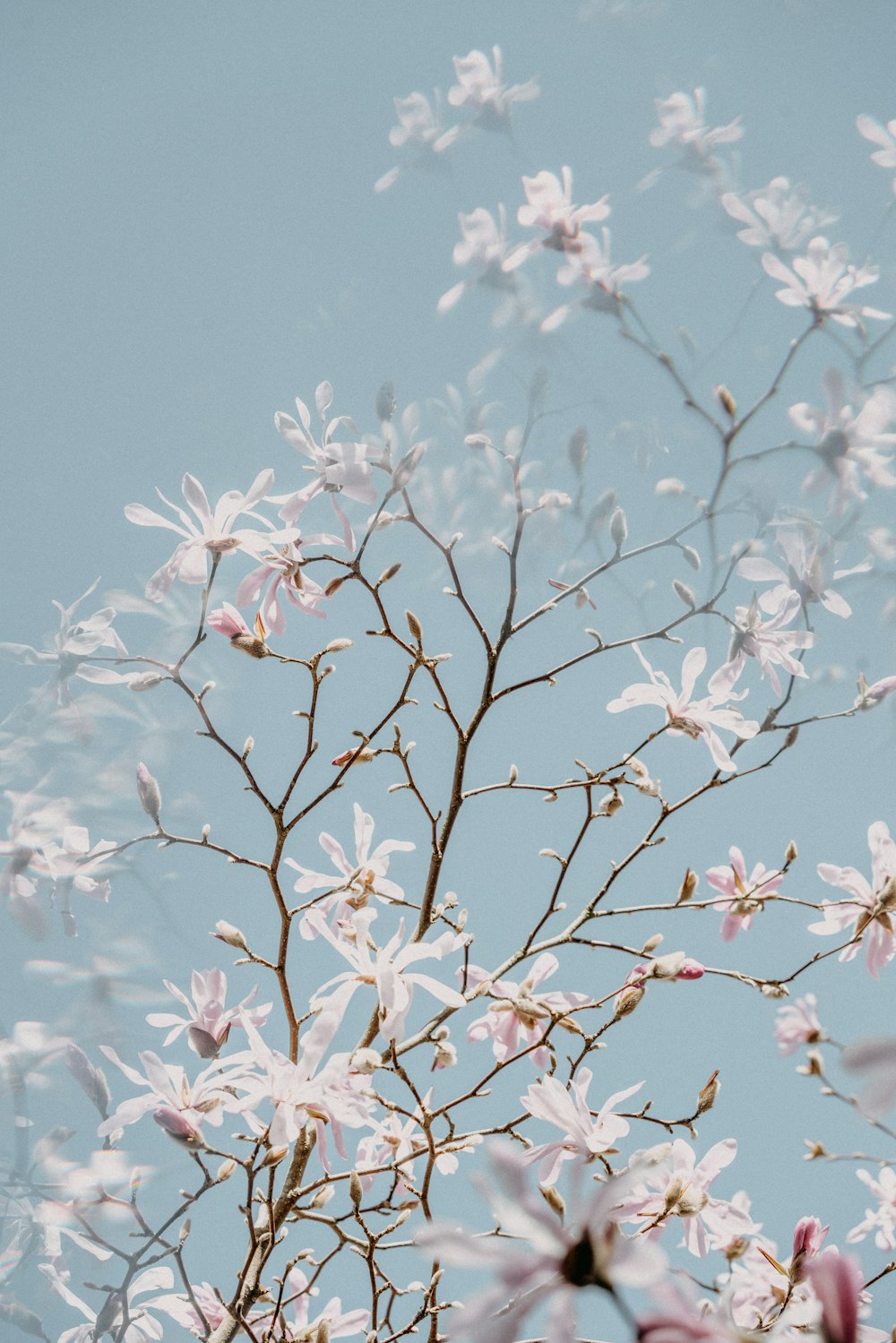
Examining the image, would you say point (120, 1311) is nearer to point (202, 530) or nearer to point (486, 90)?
point (202, 530)

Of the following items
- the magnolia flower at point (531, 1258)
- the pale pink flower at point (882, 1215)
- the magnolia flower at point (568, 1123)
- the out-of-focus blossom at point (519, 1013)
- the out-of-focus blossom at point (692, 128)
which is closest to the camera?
the magnolia flower at point (531, 1258)


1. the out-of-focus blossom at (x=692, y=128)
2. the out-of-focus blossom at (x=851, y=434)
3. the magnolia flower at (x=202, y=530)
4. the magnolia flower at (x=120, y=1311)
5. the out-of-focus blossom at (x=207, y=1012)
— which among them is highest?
the out-of-focus blossom at (x=692, y=128)

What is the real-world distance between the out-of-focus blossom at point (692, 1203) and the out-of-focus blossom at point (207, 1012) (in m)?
0.23

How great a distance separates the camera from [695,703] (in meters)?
0.56

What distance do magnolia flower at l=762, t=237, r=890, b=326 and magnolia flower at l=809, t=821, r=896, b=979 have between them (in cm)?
33

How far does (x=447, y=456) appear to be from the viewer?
0.60m

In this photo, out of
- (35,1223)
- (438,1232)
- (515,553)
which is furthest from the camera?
(515,553)

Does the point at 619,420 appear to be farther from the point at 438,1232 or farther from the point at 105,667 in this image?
the point at 438,1232

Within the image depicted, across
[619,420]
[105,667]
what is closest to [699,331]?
[619,420]

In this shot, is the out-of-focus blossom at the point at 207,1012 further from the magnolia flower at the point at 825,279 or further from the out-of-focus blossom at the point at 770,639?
the magnolia flower at the point at 825,279

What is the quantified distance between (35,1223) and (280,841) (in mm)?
252

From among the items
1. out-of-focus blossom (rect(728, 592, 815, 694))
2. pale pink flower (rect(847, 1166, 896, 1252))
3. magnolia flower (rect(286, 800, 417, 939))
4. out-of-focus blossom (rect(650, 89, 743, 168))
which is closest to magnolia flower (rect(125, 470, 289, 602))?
magnolia flower (rect(286, 800, 417, 939))

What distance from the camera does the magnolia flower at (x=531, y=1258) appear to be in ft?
0.63

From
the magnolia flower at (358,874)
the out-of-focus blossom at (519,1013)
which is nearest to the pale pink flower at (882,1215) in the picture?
the out-of-focus blossom at (519,1013)
